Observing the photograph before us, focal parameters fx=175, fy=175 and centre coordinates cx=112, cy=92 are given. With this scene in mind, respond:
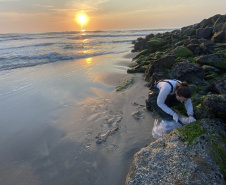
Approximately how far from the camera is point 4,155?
3920 mm

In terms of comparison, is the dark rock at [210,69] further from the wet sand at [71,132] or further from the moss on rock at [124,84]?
the moss on rock at [124,84]

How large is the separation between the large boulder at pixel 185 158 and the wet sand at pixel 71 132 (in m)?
0.76

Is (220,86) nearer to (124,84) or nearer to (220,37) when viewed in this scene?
(124,84)

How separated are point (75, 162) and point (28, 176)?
905mm

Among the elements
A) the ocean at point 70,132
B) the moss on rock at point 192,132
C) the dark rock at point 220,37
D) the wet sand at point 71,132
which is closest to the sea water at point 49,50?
the ocean at point 70,132

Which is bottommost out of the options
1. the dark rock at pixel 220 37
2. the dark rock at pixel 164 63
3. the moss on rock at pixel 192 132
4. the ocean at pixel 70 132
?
the ocean at pixel 70 132

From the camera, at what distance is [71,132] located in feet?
15.2

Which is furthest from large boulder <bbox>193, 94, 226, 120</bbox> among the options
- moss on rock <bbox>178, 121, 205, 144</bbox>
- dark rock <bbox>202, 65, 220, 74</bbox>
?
dark rock <bbox>202, 65, 220, 74</bbox>

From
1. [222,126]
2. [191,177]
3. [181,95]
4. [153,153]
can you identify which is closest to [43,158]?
[153,153]

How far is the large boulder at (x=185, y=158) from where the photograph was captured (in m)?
2.40

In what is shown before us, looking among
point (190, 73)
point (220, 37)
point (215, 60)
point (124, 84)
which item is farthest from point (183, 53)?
point (220, 37)

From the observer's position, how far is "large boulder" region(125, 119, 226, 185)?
240 centimetres

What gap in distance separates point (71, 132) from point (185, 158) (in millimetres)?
2963

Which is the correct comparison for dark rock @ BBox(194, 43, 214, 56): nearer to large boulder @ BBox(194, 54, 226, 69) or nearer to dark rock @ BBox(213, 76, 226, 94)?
large boulder @ BBox(194, 54, 226, 69)
